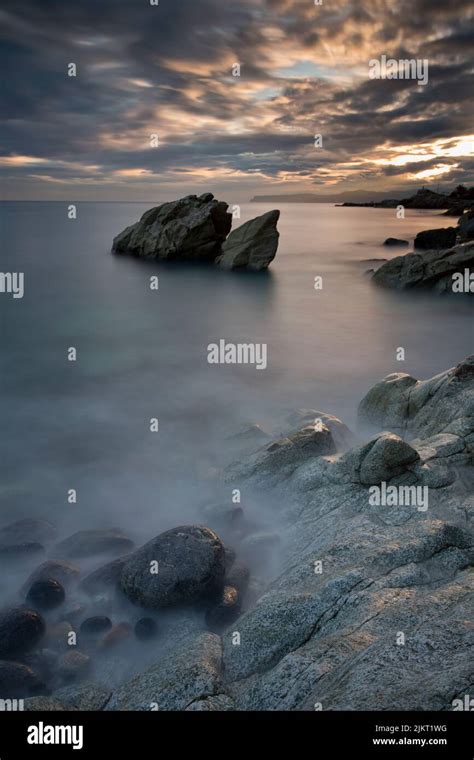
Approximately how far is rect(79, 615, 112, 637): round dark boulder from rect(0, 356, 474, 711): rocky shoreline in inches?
1.4

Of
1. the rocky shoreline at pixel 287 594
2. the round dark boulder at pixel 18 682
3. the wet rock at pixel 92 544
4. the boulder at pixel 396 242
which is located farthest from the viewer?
the boulder at pixel 396 242

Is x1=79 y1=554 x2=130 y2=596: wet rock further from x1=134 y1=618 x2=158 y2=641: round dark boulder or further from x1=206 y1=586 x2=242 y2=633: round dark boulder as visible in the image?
x1=206 y1=586 x2=242 y2=633: round dark boulder

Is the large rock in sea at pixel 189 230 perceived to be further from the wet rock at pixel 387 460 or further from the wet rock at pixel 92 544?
the wet rock at pixel 387 460

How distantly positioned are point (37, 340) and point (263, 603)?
2345 cm

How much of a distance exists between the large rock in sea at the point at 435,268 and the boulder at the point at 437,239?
19547 millimetres

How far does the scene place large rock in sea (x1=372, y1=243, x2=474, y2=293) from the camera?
A: 37062mm

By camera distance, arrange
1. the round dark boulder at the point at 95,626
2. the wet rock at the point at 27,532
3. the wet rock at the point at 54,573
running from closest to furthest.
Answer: the round dark boulder at the point at 95,626 < the wet rock at the point at 54,573 < the wet rock at the point at 27,532

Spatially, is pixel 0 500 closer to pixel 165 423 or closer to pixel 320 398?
pixel 165 423

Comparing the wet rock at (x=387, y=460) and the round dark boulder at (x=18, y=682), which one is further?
the wet rock at (x=387, y=460)

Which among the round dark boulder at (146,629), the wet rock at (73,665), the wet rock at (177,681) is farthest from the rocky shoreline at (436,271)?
the wet rock at (73,665)

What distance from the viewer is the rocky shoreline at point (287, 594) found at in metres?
6.56

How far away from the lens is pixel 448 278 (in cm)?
3706

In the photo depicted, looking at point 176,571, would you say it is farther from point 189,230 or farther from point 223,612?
point 189,230

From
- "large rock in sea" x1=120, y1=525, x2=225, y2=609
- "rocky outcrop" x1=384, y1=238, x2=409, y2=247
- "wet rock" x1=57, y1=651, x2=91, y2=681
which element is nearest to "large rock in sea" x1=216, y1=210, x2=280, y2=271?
"rocky outcrop" x1=384, y1=238, x2=409, y2=247
